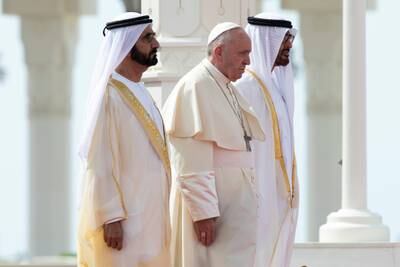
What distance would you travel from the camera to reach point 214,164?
8.82 metres

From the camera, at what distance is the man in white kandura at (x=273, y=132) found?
9.59m

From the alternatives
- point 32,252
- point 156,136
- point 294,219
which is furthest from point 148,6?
point 32,252

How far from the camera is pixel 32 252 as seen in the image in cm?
2150

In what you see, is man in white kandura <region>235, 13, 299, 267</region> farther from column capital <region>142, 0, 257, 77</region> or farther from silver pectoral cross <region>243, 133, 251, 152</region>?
column capital <region>142, 0, 257, 77</region>

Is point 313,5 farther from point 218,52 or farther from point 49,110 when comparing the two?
point 218,52

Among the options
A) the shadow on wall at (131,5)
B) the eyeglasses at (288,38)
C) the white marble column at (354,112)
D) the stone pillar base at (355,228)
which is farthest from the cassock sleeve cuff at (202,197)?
the shadow on wall at (131,5)

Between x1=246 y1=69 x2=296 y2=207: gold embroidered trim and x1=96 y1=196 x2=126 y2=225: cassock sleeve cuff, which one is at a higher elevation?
x1=246 y1=69 x2=296 y2=207: gold embroidered trim

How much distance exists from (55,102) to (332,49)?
3478 mm

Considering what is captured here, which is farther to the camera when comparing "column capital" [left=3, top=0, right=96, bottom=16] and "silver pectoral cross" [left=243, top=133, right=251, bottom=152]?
"column capital" [left=3, top=0, right=96, bottom=16]

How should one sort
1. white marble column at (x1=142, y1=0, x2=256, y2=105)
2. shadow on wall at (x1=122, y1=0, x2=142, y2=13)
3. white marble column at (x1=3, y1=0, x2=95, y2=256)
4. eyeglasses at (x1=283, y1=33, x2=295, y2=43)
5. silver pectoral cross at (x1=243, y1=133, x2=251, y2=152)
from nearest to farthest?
1. silver pectoral cross at (x1=243, y1=133, x2=251, y2=152)
2. eyeglasses at (x1=283, y1=33, x2=295, y2=43)
3. white marble column at (x1=142, y1=0, x2=256, y2=105)
4. shadow on wall at (x1=122, y1=0, x2=142, y2=13)
5. white marble column at (x1=3, y1=0, x2=95, y2=256)

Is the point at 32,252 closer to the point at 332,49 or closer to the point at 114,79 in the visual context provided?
the point at 332,49

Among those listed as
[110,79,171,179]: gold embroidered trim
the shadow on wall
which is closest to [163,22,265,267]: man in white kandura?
[110,79,171,179]: gold embroidered trim

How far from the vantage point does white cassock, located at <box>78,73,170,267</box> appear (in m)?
8.37

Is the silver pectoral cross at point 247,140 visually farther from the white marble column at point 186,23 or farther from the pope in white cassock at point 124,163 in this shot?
the white marble column at point 186,23
